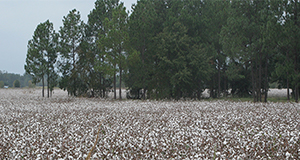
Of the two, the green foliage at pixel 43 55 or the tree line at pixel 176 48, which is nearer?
the tree line at pixel 176 48

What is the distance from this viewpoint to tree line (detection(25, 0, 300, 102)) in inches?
1081

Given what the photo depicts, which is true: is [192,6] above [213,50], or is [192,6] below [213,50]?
above

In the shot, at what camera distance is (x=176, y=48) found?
3189 cm

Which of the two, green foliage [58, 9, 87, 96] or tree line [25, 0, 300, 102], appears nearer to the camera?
tree line [25, 0, 300, 102]

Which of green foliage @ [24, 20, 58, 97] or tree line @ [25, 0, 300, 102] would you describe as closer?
tree line @ [25, 0, 300, 102]

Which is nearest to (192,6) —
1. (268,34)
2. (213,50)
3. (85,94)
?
(213,50)

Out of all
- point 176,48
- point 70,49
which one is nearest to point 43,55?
point 70,49

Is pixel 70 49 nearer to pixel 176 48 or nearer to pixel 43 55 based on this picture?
pixel 43 55

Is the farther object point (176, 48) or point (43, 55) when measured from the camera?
point (43, 55)

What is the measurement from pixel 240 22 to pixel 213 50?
21.3 feet

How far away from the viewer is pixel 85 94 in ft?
134

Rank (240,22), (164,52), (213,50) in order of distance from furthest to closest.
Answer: (213,50) → (164,52) → (240,22)

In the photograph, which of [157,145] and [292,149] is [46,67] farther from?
[292,149]

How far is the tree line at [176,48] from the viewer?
27.5 metres
